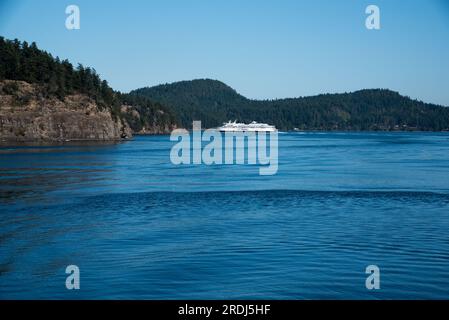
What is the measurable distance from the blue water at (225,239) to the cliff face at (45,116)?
86.0 metres

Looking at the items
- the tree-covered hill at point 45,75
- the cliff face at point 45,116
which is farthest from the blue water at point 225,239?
the tree-covered hill at point 45,75

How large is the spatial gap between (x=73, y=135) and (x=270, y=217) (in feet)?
364

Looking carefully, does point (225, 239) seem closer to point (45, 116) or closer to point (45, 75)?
point (45, 116)

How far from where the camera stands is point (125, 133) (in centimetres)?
16388

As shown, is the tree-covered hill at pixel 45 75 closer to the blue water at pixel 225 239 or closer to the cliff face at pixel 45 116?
the cliff face at pixel 45 116

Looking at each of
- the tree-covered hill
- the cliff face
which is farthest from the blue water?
the tree-covered hill

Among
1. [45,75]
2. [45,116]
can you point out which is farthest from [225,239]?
[45,75]

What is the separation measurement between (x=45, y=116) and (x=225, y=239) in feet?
364

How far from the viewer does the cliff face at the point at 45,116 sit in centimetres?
11806

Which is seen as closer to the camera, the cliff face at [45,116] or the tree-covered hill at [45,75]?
the cliff face at [45,116]

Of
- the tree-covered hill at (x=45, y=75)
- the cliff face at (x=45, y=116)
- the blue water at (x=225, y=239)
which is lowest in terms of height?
the blue water at (x=225, y=239)

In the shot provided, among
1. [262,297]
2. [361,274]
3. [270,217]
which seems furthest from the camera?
[270,217]
